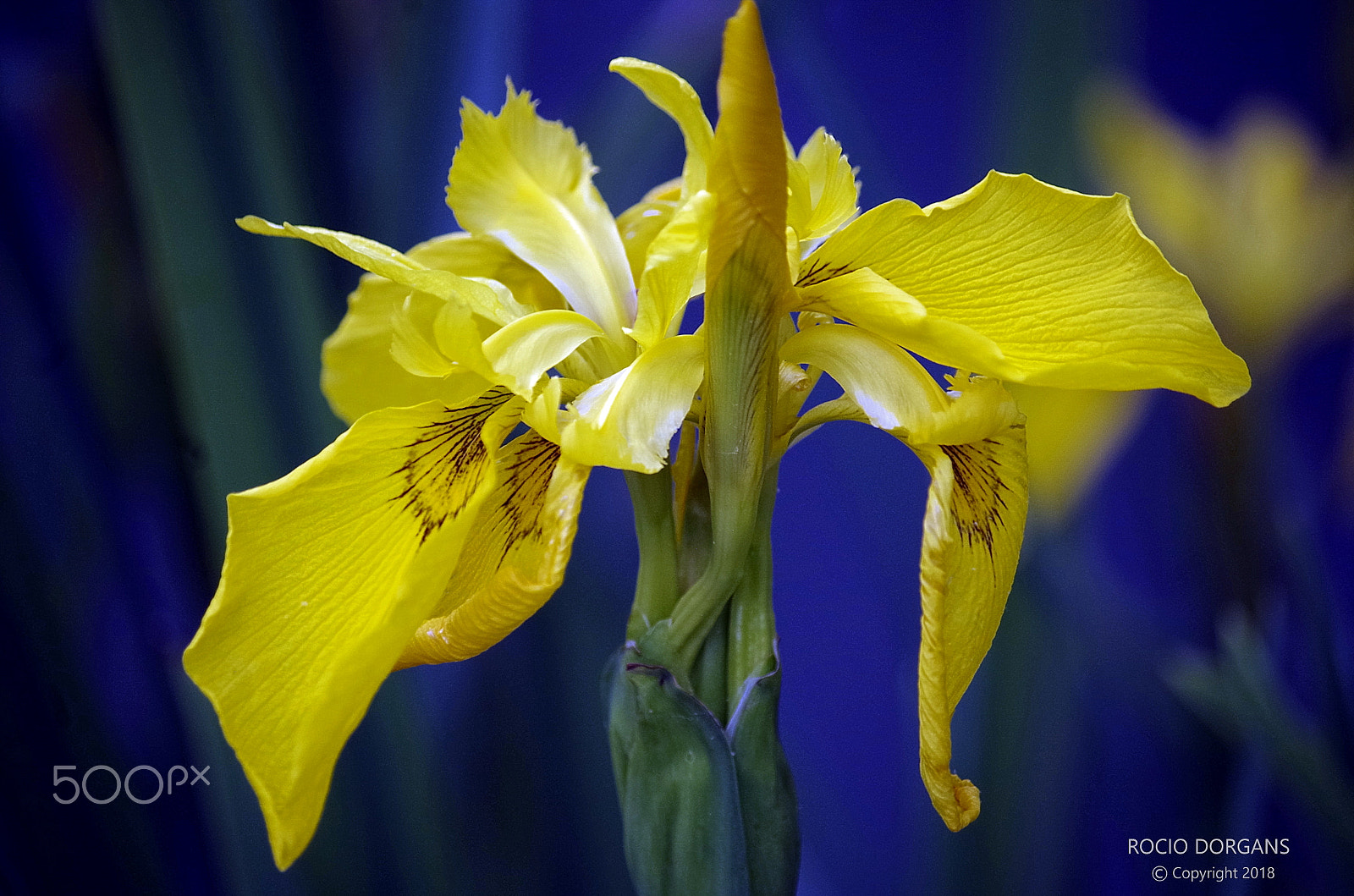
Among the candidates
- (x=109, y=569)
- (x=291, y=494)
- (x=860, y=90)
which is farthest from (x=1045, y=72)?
(x=109, y=569)

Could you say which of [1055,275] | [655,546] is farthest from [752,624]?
[1055,275]

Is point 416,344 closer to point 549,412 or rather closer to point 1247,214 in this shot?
point 549,412

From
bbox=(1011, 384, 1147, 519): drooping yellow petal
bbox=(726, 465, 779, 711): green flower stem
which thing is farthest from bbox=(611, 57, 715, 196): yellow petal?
bbox=(1011, 384, 1147, 519): drooping yellow petal

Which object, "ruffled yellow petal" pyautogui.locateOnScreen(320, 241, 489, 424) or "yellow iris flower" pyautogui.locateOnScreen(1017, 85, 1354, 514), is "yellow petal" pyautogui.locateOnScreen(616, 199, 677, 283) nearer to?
"ruffled yellow petal" pyautogui.locateOnScreen(320, 241, 489, 424)

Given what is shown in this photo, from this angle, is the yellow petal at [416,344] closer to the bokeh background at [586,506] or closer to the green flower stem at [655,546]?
the green flower stem at [655,546]

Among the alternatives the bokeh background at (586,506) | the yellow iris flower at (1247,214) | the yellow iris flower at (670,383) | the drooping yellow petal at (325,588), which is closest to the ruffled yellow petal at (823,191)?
the yellow iris flower at (670,383)

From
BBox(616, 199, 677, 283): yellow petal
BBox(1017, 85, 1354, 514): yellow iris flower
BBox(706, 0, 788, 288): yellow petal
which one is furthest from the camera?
BBox(1017, 85, 1354, 514): yellow iris flower
